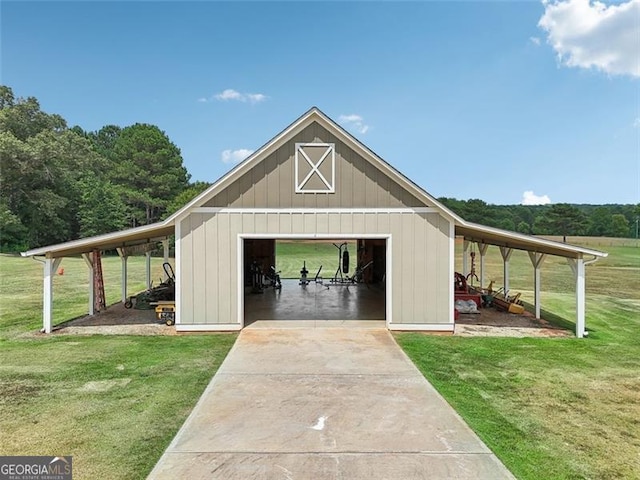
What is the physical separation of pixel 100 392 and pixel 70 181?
38.3m

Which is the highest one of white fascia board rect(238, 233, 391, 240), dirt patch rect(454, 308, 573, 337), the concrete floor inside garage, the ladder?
white fascia board rect(238, 233, 391, 240)

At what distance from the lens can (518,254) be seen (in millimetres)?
40719

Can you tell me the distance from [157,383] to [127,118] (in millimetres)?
52462

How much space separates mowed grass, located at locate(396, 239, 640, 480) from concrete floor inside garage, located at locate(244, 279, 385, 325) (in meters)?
2.58

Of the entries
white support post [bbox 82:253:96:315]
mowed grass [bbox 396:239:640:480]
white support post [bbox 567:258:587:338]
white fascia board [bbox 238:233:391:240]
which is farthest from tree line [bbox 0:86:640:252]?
mowed grass [bbox 396:239:640:480]

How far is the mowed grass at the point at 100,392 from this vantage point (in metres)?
3.95

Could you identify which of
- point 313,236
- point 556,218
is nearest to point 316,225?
point 313,236

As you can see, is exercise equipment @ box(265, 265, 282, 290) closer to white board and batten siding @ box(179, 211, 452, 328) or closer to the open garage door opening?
the open garage door opening

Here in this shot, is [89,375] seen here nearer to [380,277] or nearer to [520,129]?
[380,277]

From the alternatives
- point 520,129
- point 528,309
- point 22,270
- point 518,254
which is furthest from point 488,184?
point 22,270

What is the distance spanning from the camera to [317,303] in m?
12.6

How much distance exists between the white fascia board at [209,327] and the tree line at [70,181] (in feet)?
97.8

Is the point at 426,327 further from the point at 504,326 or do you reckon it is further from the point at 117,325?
the point at 117,325

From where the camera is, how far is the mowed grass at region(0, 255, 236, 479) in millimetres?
3947
